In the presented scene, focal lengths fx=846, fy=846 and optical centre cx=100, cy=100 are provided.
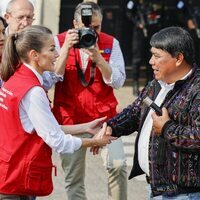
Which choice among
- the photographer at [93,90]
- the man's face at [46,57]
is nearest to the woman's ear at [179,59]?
the man's face at [46,57]

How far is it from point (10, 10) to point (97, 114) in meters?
Result: 1.05

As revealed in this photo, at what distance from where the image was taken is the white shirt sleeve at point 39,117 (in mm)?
4938

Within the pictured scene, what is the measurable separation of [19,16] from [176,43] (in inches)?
76.9

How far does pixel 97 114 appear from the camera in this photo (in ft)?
21.7

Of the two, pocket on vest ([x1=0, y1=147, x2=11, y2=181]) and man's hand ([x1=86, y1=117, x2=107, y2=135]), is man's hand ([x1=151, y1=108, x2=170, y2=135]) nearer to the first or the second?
pocket on vest ([x1=0, y1=147, x2=11, y2=181])

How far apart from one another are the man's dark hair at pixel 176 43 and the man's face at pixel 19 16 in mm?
1771

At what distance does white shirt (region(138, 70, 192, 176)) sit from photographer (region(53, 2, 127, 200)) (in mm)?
1450

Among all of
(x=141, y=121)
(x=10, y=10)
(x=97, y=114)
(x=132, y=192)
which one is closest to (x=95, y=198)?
(x=132, y=192)

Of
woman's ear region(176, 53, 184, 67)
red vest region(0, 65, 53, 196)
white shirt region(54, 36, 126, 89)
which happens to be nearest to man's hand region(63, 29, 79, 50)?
white shirt region(54, 36, 126, 89)

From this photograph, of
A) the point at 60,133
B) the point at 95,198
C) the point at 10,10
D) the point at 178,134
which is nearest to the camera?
the point at 178,134

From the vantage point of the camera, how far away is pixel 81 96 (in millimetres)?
6609

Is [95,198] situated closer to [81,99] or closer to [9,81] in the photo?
[81,99]

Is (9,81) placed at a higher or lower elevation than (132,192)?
higher

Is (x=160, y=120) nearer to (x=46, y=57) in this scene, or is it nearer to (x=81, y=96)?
(x=46, y=57)
